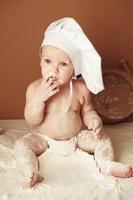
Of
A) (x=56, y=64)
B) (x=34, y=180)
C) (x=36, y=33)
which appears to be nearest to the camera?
(x=34, y=180)

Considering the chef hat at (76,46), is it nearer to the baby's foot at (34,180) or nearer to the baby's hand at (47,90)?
the baby's hand at (47,90)

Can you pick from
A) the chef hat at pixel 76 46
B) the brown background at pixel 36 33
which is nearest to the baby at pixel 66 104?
the chef hat at pixel 76 46

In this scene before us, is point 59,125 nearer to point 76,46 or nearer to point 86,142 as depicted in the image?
point 86,142

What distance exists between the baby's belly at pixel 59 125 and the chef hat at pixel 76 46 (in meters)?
0.11

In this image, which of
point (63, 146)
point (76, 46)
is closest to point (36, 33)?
point (76, 46)

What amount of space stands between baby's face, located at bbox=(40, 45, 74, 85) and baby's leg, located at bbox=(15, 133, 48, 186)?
0.16 meters

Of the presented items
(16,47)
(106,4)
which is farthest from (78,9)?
(16,47)

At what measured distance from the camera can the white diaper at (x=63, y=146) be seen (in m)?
1.03

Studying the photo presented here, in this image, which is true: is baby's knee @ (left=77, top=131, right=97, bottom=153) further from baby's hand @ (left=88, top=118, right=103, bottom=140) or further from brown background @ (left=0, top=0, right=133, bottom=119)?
brown background @ (left=0, top=0, right=133, bottom=119)

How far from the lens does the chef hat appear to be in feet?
3.25

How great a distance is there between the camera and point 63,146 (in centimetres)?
104

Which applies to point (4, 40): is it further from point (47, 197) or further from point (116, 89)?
point (47, 197)

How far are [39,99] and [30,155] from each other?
14 cm

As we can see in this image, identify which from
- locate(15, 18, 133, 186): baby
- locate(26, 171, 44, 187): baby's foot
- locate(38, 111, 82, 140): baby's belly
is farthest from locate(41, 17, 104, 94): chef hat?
locate(26, 171, 44, 187): baby's foot
